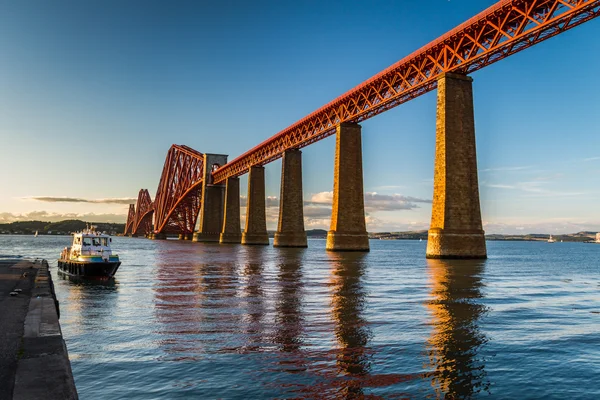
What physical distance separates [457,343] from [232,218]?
92.8 m

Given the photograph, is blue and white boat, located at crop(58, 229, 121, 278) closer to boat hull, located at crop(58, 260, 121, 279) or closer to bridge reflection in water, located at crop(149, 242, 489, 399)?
boat hull, located at crop(58, 260, 121, 279)

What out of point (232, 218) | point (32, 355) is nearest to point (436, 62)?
point (32, 355)

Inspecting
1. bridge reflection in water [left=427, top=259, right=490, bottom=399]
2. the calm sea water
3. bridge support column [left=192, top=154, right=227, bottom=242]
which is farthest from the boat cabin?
bridge support column [left=192, top=154, right=227, bottom=242]

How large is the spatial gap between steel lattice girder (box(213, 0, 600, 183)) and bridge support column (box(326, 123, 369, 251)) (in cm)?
268

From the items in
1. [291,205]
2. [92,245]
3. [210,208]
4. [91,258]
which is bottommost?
[91,258]

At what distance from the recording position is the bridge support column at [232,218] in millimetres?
101062

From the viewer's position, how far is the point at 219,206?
388 feet

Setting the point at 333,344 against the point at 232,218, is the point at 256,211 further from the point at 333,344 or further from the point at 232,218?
the point at 333,344

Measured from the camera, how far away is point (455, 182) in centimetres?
3984

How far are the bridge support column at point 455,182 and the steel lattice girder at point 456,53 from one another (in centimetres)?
282

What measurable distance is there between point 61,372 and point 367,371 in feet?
15.8

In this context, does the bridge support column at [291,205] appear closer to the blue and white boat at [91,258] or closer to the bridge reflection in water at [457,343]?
the blue and white boat at [91,258]

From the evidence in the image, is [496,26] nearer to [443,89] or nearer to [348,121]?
[443,89]

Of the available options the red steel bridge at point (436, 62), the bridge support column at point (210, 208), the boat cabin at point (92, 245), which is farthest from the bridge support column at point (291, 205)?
the bridge support column at point (210, 208)
